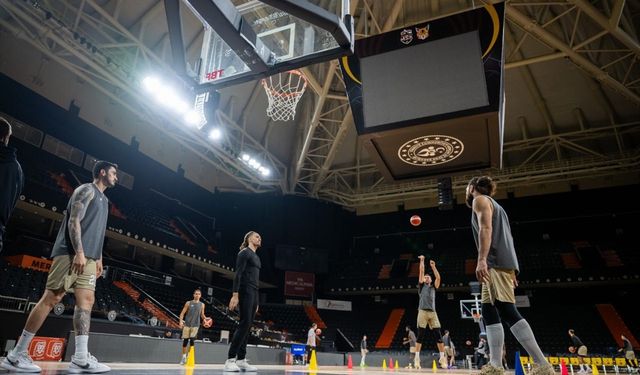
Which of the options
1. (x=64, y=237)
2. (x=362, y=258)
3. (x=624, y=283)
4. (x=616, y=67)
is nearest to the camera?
(x=64, y=237)

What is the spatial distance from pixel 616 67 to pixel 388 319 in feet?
48.6

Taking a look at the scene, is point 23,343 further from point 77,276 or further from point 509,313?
point 509,313

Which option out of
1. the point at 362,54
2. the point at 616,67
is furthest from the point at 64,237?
the point at 616,67

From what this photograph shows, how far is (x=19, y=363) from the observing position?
3092 mm

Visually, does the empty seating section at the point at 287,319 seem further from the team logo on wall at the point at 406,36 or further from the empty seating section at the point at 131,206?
Result: the team logo on wall at the point at 406,36

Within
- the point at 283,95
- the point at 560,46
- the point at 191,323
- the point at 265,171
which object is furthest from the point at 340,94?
the point at 191,323

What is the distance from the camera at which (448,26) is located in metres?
5.38

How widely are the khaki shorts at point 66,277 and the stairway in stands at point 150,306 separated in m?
11.8

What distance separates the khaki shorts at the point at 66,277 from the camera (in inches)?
129

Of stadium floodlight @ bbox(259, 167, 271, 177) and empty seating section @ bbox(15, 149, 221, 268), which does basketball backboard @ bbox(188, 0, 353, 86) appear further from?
stadium floodlight @ bbox(259, 167, 271, 177)

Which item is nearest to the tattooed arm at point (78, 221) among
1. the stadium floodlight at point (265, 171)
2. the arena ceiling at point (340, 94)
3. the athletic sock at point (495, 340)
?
the athletic sock at point (495, 340)

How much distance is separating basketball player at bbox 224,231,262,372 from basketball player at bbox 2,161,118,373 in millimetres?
1470

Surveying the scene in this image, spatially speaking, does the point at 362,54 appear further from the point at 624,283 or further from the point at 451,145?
the point at 624,283

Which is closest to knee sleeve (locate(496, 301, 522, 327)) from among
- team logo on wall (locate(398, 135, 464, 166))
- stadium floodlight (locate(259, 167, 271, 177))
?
team logo on wall (locate(398, 135, 464, 166))
